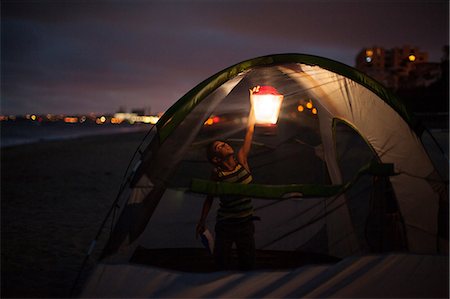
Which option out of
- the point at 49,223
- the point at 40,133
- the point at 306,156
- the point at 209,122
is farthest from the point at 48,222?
the point at 40,133

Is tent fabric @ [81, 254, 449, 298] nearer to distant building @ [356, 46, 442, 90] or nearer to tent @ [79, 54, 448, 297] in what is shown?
tent @ [79, 54, 448, 297]

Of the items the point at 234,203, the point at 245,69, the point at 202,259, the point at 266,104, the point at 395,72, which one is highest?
the point at 395,72

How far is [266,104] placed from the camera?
3.64 meters

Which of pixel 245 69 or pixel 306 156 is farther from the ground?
pixel 245 69

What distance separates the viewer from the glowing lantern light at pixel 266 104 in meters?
3.61

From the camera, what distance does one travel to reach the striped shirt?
3.27m

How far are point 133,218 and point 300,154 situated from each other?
10.2ft

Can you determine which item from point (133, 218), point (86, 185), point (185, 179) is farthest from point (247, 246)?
point (86, 185)

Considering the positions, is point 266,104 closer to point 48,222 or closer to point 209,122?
point 209,122

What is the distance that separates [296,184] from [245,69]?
3.66ft

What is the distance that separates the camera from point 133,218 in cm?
321

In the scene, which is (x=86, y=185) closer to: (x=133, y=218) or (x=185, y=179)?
(x=185, y=179)

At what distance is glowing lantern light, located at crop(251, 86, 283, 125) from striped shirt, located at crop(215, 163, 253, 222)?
637 mm

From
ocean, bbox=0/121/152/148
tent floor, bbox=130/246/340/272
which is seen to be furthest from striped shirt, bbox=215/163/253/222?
ocean, bbox=0/121/152/148
